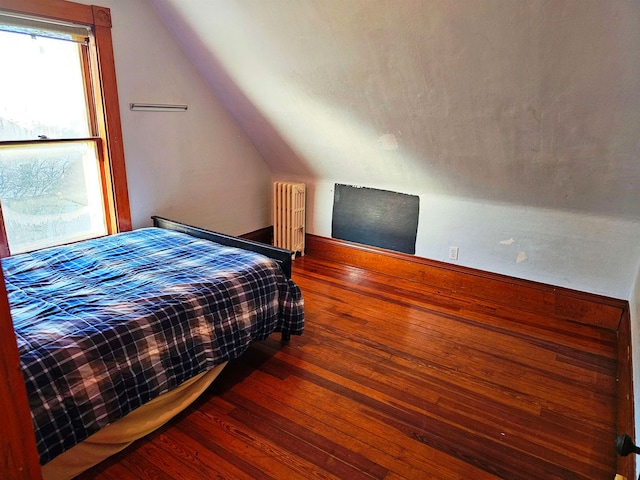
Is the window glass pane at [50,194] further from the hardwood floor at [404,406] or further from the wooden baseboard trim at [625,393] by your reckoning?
the wooden baseboard trim at [625,393]

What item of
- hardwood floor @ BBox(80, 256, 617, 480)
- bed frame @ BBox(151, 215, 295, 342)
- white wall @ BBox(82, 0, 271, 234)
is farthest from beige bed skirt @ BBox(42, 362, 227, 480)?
white wall @ BBox(82, 0, 271, 234)

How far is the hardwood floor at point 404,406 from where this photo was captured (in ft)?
5.81

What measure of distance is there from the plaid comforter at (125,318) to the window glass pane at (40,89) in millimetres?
764

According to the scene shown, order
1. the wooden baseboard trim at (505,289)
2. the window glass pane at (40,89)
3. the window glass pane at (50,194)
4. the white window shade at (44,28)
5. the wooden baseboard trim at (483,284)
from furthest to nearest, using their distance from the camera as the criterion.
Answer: the wooden baseboard trim at (483,284)
the wooden baseboard trim at (505,289)
the window glass pane at (50,194)
the window glass pane at (40,89)
the white window shade at (44,28)

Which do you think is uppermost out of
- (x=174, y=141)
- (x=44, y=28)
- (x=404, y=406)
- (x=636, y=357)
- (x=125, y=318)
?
(x=44, y=28)

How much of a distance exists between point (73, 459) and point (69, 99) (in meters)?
A: 2.19

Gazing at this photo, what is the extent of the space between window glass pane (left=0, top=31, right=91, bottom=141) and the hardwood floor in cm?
189

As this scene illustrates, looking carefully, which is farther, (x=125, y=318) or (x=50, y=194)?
(x=50, y=194)

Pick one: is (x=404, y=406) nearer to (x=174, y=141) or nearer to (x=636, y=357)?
(x=636, y=357)

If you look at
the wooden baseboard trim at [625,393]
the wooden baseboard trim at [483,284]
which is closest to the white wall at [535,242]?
the wooden baseboard trim at [483,284]

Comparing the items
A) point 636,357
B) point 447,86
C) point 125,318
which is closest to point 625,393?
point 636,357

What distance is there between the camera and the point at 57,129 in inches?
106

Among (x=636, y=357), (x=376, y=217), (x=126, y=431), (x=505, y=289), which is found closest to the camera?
(x=126, y=431)

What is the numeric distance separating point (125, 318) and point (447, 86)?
2.02m
